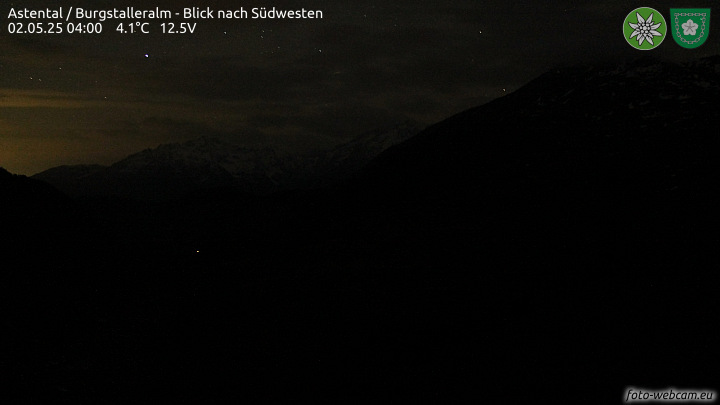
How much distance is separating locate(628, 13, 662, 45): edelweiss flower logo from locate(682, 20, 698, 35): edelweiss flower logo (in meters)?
7.74

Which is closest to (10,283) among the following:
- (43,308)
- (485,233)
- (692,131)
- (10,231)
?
(43,308)

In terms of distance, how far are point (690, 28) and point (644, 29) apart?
1255 centimetres

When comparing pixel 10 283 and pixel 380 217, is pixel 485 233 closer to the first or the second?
pixel 380 217

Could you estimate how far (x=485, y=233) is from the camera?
108 metres

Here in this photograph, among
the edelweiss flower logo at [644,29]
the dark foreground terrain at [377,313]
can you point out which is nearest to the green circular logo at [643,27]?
the edelweiss flower logo at [644,29]

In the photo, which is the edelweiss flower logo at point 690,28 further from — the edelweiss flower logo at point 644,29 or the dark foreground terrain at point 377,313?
the dark foreground terrain at point 377,313

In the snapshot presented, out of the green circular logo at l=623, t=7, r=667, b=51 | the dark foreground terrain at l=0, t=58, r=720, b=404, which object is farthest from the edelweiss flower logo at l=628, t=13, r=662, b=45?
the dark foreground terrain at l=0, t=58, r=720, b=404

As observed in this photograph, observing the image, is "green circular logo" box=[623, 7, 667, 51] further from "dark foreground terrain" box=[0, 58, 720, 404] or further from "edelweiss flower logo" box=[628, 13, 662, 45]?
"dark foreground terrain" box=[0, 58, 720, 404]

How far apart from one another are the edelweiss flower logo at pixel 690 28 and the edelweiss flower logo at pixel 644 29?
25.4 feet

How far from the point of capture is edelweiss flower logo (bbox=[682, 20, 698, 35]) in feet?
156

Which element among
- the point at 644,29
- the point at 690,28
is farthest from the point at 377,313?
the point at 644,29

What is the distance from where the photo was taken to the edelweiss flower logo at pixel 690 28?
47553mm

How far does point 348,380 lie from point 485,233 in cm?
8489

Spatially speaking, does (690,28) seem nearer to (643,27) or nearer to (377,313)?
(643,27)
